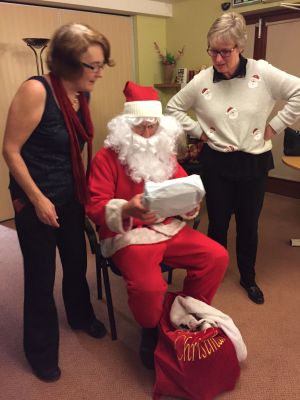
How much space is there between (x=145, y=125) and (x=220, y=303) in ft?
3.76

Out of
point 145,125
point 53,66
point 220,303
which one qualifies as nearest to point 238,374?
point 220,303

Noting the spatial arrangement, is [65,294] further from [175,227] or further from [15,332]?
[175,227]

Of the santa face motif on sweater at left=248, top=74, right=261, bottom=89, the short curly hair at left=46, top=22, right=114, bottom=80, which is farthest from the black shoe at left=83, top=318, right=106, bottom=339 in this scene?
the santa face motif on sweater at left=248, top=74, right=261, bottom=89

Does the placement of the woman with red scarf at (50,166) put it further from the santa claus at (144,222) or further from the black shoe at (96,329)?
the black shoe at (96,329)

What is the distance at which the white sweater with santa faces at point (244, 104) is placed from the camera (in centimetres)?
169

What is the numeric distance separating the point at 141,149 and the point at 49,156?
0.41 meters

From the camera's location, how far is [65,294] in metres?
1.73

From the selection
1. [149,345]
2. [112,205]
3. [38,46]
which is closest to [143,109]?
[112,205]

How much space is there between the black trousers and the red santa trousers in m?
0.22

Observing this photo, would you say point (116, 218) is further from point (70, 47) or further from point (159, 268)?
point (70, 47)

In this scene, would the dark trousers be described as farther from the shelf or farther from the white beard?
the shelf

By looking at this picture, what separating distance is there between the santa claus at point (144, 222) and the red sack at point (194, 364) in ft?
0.47

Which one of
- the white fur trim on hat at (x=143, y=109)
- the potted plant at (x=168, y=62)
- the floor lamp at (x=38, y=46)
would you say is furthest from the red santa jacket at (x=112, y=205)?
the potted plant at (x=168, y=62)

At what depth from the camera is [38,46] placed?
3.04 metres
